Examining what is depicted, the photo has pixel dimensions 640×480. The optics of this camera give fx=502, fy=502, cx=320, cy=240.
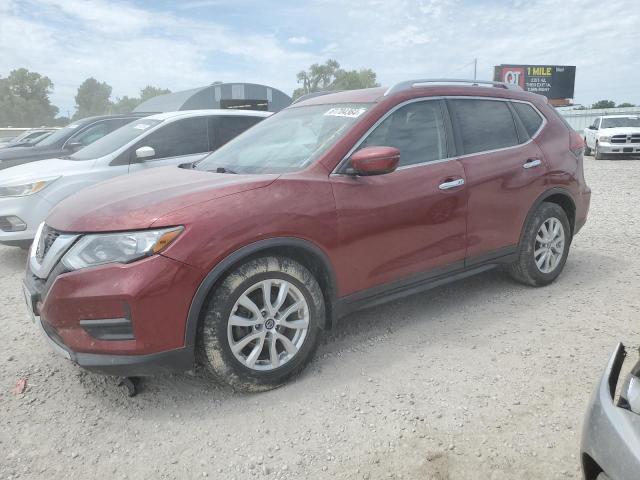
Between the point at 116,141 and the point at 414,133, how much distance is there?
4.20m

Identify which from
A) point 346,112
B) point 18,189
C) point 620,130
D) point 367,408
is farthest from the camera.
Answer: point 620,130

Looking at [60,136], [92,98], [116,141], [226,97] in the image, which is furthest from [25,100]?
[116,141]

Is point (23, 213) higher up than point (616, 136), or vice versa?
point (616, 136)

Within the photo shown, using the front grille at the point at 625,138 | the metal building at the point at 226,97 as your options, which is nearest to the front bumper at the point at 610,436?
the front grille at the point at 625,138

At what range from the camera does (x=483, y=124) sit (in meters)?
3.91

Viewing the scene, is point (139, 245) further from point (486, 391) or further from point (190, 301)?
point (486, 391)

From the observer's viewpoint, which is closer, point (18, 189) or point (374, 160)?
point (374, 160)

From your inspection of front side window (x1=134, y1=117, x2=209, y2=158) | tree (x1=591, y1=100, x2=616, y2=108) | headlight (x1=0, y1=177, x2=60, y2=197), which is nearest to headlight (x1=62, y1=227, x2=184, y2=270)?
headlight (x1=0, y1=177, x2=60, y2=197)

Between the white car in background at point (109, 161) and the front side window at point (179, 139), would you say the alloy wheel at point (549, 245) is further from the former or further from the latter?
the front side window at point (179, 139)

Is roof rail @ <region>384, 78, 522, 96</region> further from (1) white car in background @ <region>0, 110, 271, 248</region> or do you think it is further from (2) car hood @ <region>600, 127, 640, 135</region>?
(2) car hood @ <region>600, 127, 640, 135</region>

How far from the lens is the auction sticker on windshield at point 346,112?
3.32 metres

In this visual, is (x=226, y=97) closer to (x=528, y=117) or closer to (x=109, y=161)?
(x=109, y=161)

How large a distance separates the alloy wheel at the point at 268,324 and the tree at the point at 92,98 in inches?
5007

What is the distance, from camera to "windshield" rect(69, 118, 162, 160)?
19.8 feet
